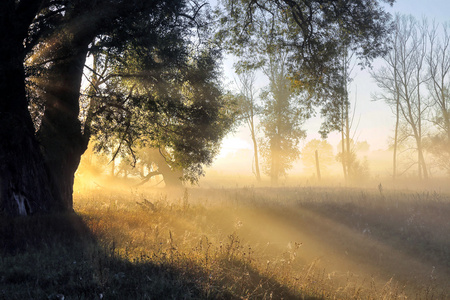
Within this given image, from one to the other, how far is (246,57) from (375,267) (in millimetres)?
9801

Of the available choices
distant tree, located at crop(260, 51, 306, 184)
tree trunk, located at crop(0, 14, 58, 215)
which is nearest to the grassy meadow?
tree trunk, located at crop(0, 14, 58, 215)

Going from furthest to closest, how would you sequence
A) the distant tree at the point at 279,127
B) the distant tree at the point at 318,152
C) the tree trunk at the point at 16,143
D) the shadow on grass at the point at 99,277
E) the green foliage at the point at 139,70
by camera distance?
the distant tree at the point at 318,152 → the distant tree at the point at 279,127 → the green foliage at the point at 139,70 → the tree trunk at the point at 16,143 → the shadow on grass at the point at 99,277

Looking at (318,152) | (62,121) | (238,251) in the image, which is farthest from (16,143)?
(318,152)

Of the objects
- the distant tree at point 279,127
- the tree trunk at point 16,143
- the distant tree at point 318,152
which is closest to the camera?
the tree trunk at point 16,143

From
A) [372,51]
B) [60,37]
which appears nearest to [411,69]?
[372,51]

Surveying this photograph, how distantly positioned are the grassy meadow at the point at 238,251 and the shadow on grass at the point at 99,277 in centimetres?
2

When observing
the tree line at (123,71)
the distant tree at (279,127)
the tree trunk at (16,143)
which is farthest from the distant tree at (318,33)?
the distant tree at (279,127)

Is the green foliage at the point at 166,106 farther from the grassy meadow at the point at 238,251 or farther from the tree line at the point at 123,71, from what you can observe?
the grassy meadow at the point at 238,251

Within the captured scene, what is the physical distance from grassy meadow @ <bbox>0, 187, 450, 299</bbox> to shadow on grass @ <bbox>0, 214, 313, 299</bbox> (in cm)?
2

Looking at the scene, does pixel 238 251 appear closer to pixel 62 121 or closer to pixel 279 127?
pixel 62 121

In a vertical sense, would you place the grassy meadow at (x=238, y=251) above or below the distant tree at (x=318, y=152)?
below

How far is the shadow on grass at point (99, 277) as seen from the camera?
4.45 m

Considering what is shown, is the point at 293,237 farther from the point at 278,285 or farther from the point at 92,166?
the point at 92,166

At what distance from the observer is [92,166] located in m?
33.8
